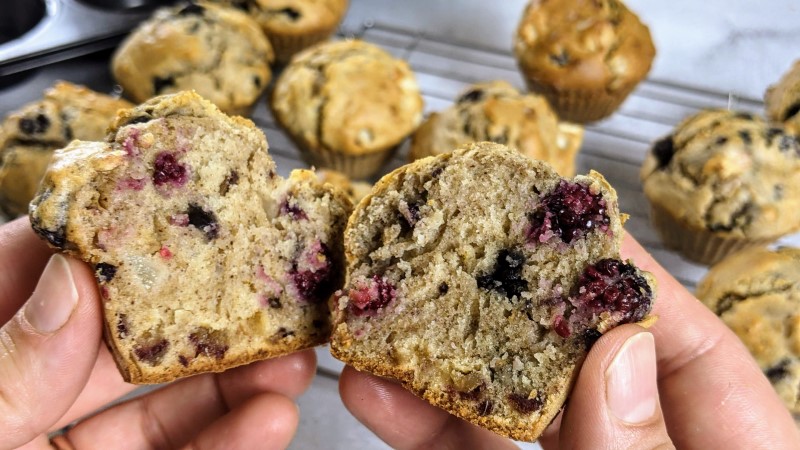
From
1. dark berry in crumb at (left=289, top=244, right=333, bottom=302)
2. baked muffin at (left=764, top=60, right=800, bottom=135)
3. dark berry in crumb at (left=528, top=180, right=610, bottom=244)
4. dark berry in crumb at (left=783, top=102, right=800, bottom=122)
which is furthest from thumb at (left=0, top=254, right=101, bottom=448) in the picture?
dark berry in crumb at (left=783, top=102, right=800, bottom=122)

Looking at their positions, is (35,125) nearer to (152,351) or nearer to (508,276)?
(152,351)

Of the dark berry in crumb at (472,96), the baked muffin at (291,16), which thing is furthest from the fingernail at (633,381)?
the baked muffin at (291,16)

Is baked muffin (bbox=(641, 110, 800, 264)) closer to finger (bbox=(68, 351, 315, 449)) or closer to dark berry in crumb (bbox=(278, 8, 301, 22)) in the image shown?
finger (bbox=(68, 351, 315, 449))

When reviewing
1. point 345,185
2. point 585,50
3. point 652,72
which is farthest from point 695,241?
point 345,185

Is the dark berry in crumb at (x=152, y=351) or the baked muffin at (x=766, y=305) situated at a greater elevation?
the dark berry in crumb at (x=152, y=351)

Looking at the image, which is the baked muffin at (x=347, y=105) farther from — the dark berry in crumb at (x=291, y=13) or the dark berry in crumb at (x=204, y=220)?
the dark berry in crumb at (x=204, y=220)
